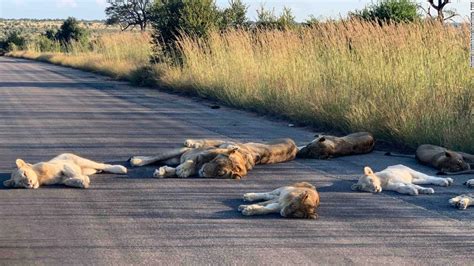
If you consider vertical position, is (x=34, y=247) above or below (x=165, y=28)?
below

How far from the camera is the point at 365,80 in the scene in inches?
545

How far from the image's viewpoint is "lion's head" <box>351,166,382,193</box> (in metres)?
8.20

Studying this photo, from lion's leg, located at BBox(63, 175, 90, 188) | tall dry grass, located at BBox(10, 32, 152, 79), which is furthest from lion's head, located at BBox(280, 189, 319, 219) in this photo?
tall dry grass, located at BBox(10, 32, 152, 79)

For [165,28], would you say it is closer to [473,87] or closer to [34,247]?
[473,87]

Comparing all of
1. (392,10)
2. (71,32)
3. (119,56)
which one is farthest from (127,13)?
(392,10)

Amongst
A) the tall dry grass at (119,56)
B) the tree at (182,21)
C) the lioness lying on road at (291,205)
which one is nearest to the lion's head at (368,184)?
the lioness lying on road at (291,205)

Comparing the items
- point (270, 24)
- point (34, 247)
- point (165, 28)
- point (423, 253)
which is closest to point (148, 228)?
point (34, 247)

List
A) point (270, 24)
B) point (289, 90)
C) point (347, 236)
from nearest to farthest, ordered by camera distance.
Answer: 1. point (347, 236)
2. point (289, 90)
3. point (270, 24)

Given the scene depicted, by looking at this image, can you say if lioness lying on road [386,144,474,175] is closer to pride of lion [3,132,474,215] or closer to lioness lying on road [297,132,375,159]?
pride of lion [3,132,474,215]

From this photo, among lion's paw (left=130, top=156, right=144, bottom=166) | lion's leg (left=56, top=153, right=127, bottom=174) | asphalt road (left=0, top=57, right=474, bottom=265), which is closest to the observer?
asphalt road (left=0, top=57, right=474, bottom=265)

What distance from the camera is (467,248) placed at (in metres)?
6.18

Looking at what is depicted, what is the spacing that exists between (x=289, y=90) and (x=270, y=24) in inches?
387

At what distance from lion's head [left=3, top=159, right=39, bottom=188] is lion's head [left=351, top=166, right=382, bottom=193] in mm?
3287

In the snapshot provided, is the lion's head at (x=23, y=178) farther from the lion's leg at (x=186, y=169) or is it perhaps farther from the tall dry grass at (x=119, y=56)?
the tall dry grass at (x=119, y=56)
